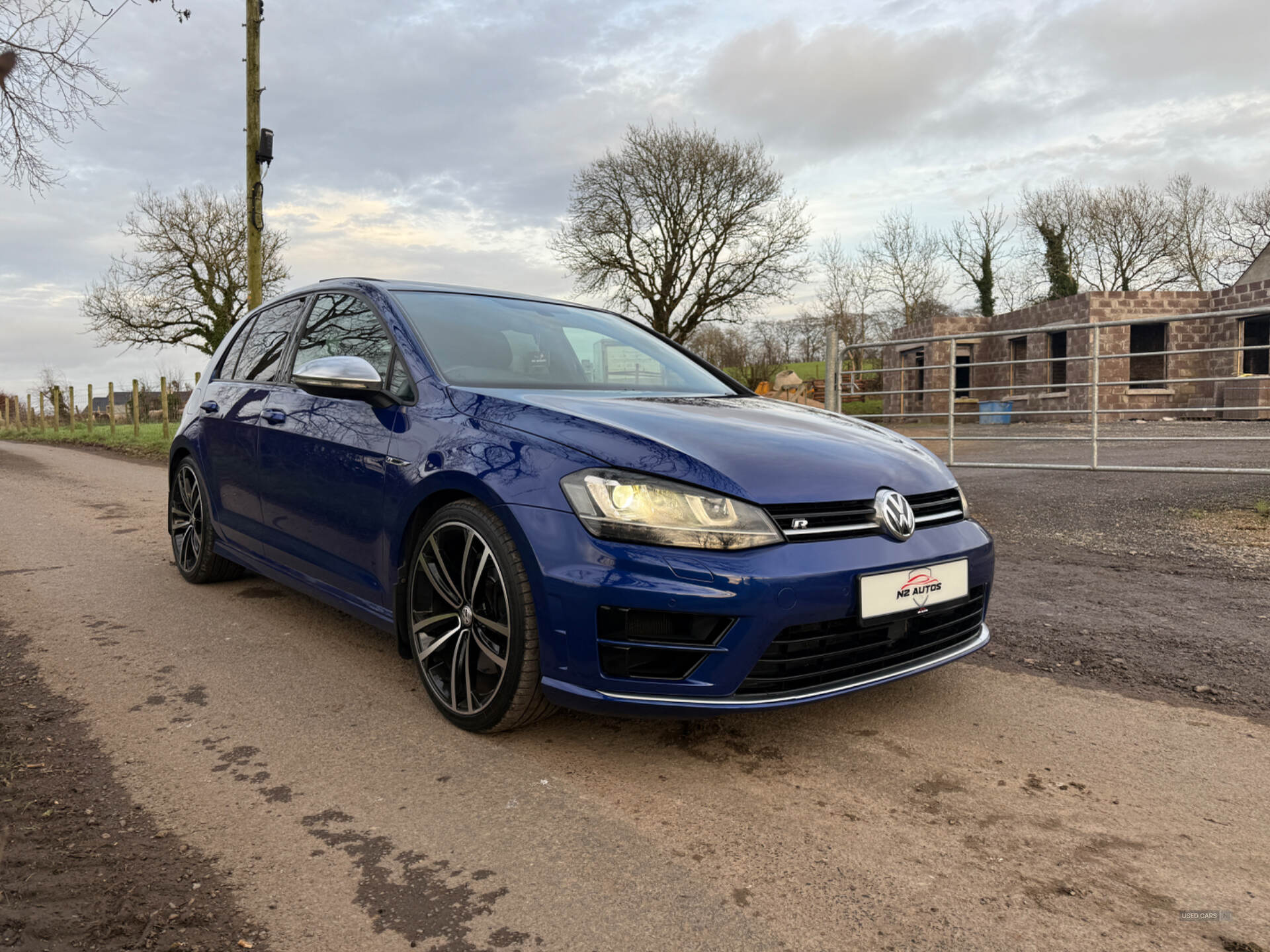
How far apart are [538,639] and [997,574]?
11.8ft

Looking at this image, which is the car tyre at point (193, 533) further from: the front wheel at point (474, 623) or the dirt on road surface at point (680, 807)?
the front wheel at point (474, 623)

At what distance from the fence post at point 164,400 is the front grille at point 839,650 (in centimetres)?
2341

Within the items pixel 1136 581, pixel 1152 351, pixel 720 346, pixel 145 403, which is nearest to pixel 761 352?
pixel 720 346

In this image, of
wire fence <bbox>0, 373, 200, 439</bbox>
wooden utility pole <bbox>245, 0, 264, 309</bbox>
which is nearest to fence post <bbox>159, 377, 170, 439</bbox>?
wire fence <bbox>0, 373, 200, 439</bbox>

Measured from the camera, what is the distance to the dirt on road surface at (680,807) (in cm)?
183

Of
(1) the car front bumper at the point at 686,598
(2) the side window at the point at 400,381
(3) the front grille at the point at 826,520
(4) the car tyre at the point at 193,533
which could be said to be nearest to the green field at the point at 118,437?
(4) the car tyre at the point at 193,533

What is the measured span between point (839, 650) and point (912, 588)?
306mm

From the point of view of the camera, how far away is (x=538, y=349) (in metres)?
3.55

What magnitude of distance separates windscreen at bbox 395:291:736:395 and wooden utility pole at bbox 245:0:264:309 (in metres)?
12.7

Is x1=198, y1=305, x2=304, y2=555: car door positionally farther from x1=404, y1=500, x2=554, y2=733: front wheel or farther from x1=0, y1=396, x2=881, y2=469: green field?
x1=0, y1=396, x2=881, y2=469: green field

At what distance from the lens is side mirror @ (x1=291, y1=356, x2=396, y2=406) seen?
3092 millimetres

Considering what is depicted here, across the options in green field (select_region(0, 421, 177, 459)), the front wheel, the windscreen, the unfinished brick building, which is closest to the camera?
the front wheel

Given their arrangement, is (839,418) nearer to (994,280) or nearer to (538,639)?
(538,639)

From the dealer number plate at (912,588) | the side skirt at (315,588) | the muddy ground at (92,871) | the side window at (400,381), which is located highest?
the side window at (400,381)
